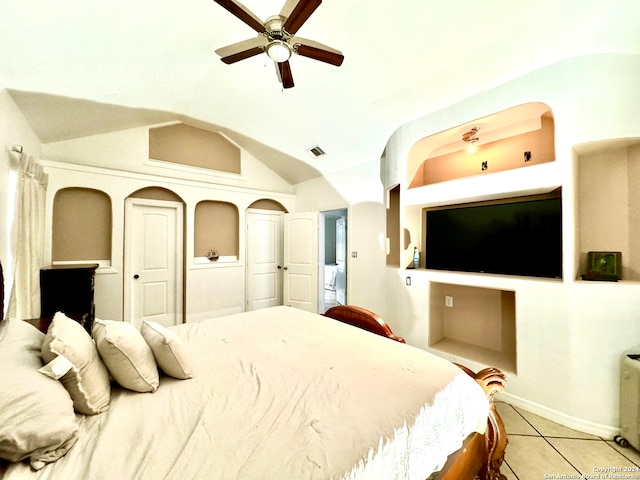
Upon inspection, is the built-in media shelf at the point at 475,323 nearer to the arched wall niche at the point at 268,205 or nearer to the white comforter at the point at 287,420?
the white comforter at the point at 287,420

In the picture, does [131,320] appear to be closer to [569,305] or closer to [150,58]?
[150,58]

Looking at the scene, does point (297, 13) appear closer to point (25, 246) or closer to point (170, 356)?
point (170, 356)

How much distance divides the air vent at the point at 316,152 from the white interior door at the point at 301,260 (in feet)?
3.24

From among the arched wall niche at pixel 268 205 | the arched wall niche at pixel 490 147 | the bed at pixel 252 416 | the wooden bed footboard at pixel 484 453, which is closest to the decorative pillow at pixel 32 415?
the bed at pixel 252 416

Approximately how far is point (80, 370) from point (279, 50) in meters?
2.09

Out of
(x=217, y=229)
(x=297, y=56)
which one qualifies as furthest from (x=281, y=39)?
(x=217, y=229)

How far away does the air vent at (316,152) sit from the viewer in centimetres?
405

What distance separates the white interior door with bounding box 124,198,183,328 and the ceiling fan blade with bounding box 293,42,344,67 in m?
3.22

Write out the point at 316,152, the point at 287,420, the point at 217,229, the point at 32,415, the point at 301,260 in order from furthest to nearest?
1. the point at 301,260
2. the point at 217,229
3. the point at 316,152
4. the point at 287,420
5. the point at 32,415

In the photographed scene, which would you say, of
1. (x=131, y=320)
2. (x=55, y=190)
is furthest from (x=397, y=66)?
(x=131, y=320)

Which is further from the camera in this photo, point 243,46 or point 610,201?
point 610,201

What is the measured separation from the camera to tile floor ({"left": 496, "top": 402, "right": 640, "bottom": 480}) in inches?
61.5

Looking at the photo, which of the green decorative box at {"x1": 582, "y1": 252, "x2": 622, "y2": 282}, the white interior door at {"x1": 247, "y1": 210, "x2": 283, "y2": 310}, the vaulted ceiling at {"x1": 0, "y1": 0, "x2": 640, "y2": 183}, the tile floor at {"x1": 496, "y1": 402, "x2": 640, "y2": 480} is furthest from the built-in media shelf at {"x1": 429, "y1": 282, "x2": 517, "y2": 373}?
the white interior door at {"x1": 247, "y1": 210, "x2": 283, "y2": 310}

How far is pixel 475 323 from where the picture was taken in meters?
2.90
